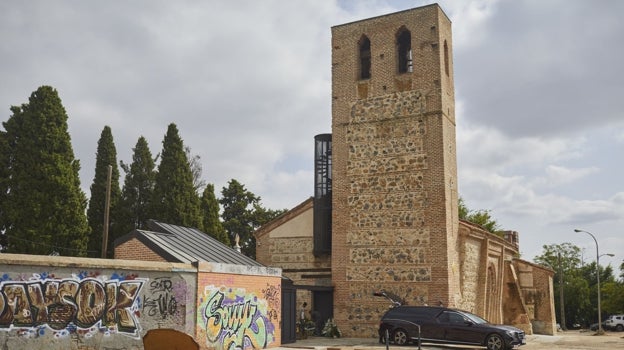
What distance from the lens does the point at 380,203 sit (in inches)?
1037

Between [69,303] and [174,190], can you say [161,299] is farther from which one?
[174,190]

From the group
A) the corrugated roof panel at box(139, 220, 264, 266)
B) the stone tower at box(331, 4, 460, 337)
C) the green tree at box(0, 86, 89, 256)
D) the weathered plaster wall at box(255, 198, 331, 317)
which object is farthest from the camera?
the green tree at box(0, 86, 89, 256)

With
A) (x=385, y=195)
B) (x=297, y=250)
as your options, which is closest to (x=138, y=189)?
(x=297, y=250)

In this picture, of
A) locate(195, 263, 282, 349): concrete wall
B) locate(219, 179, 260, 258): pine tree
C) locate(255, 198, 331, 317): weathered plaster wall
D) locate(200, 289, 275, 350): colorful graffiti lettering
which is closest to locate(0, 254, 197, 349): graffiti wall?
locate(195, 263, 282, 349): concrete wall

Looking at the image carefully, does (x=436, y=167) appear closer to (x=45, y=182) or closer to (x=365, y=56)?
(x=365, y=56)

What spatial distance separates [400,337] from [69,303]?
38.8ft

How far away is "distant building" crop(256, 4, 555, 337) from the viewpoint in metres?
25.4

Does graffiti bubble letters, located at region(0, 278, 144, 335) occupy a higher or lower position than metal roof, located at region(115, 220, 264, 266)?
lower

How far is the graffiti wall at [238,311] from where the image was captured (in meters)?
17.3

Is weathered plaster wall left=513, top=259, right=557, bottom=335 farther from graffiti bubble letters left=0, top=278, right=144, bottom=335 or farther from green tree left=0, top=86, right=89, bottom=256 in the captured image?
graffiti bubble letters left=0, top=278, right=144, bottom=335

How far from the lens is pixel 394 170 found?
26250 millimetres

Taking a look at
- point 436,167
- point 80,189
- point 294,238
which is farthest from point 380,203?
point 80,189

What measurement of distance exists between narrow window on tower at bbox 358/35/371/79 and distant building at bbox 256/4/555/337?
5 cm

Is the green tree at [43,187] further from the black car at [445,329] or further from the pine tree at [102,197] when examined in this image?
the black car at [445,329]
